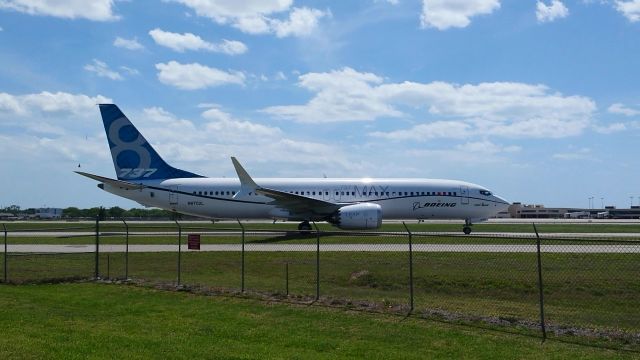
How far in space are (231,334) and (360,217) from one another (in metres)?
23.9

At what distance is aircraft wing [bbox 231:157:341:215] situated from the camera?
112 ft

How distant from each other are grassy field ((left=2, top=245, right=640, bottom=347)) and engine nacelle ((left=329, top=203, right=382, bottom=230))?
11.3 meters

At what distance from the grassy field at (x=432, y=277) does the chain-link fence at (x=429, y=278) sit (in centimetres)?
3

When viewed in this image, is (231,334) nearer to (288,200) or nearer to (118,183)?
(288,200)

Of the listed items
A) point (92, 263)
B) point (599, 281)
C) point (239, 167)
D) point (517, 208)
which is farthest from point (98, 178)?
point (517, 208)

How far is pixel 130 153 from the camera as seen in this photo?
133ft

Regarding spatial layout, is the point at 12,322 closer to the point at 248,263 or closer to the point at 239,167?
the point at 248,263

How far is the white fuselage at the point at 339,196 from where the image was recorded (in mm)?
38750

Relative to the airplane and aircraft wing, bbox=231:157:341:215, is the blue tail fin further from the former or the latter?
aircraft wing, bbox=231:157:341:215

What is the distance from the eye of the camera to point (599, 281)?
1606cm

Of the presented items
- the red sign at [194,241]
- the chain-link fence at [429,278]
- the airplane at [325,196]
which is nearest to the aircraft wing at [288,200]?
the airplane at [325,196]

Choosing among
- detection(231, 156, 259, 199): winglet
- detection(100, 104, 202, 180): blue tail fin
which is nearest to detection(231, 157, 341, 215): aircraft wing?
detection(231, 156, 259, 199): winglet

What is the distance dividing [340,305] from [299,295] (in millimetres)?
1607

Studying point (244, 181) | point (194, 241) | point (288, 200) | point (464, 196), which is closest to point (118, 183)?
point (244, 181)
